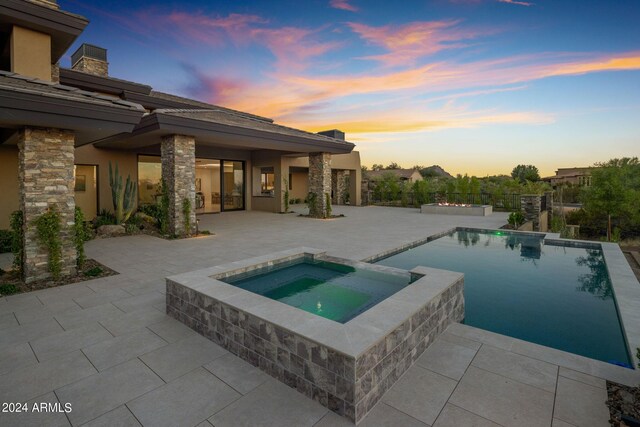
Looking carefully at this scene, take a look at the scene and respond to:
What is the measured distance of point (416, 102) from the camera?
17266 millimetres

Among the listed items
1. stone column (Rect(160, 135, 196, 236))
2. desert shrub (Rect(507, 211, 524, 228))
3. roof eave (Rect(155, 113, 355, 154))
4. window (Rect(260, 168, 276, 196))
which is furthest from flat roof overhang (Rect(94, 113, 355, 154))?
desert shrub (Rect(507, 211, 524, 228))

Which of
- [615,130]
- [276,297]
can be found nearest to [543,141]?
[615,130]

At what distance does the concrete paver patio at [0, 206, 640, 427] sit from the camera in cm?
237

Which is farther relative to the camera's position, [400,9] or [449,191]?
[449,191]

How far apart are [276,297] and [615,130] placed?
943 inches

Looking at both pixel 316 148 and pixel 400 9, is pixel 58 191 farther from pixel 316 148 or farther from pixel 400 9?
pixel 400 9

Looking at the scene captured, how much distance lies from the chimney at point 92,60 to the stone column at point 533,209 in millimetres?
19866

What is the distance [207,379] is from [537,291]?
572 cm

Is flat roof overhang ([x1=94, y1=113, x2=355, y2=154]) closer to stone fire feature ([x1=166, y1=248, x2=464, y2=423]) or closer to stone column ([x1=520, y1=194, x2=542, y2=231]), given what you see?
stone fire feature ([x1=166, y1=248, x2=464, y2=423])

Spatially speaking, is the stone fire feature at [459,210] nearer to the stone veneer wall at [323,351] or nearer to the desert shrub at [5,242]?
the stone veneer wall at [323,351]

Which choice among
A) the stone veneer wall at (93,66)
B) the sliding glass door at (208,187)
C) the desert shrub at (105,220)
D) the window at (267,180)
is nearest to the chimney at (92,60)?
the stone veneer wall at (93,66)

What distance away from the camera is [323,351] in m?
2.48

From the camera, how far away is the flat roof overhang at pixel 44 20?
714cm

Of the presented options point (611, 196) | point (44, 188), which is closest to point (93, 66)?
point (44, 188)
